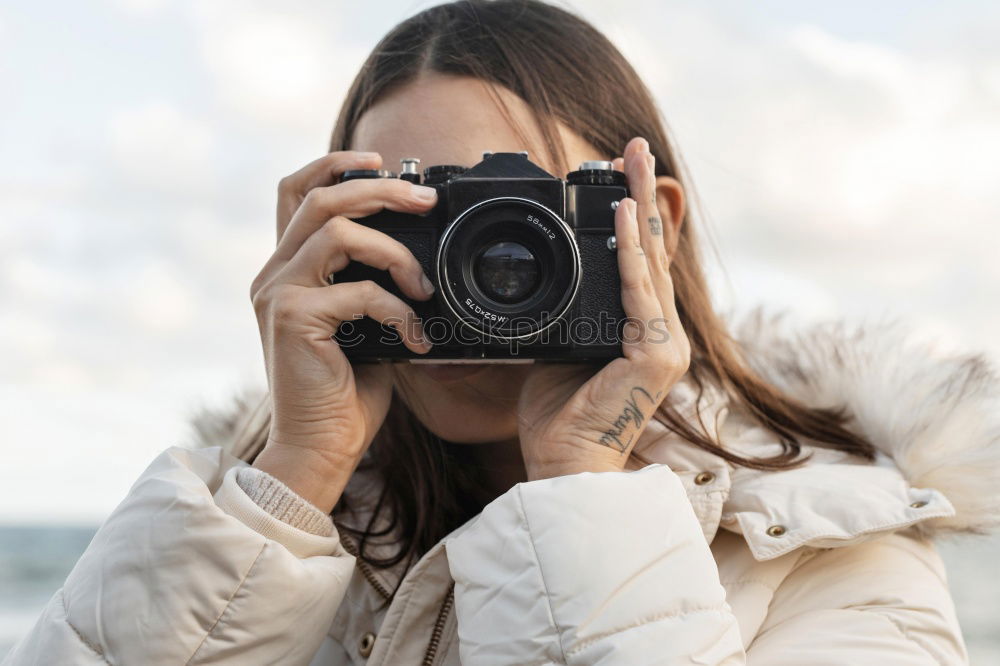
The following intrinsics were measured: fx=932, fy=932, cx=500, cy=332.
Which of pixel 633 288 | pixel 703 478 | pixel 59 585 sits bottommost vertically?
pixel 59 585

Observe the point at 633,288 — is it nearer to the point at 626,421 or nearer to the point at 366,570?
the point at 626,421

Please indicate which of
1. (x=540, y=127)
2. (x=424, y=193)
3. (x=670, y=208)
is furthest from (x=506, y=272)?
(x=670, y=208)

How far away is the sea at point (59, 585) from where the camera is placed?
5930mm

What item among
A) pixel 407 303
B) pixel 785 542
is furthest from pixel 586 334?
pixel 785 542

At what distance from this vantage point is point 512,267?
3.21ft

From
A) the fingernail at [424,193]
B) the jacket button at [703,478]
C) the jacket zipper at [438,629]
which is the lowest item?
the jacket zipper at [438,629]

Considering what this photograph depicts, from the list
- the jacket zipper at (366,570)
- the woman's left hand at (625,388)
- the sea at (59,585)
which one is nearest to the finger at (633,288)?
the woman's left hand at (625,388)

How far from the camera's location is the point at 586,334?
979 millimetres

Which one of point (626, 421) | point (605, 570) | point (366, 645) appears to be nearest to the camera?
point (605, 570)

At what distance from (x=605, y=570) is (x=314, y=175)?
1.89 ft

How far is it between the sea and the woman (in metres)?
3.09

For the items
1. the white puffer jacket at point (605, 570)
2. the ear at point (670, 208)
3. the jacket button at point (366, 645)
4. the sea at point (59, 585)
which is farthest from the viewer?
the sea at point (59, 585)

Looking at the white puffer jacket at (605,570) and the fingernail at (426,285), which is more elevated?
the fingernail at (426,285)

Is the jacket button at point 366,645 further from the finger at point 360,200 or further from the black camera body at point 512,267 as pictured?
the finger at point 360,200
